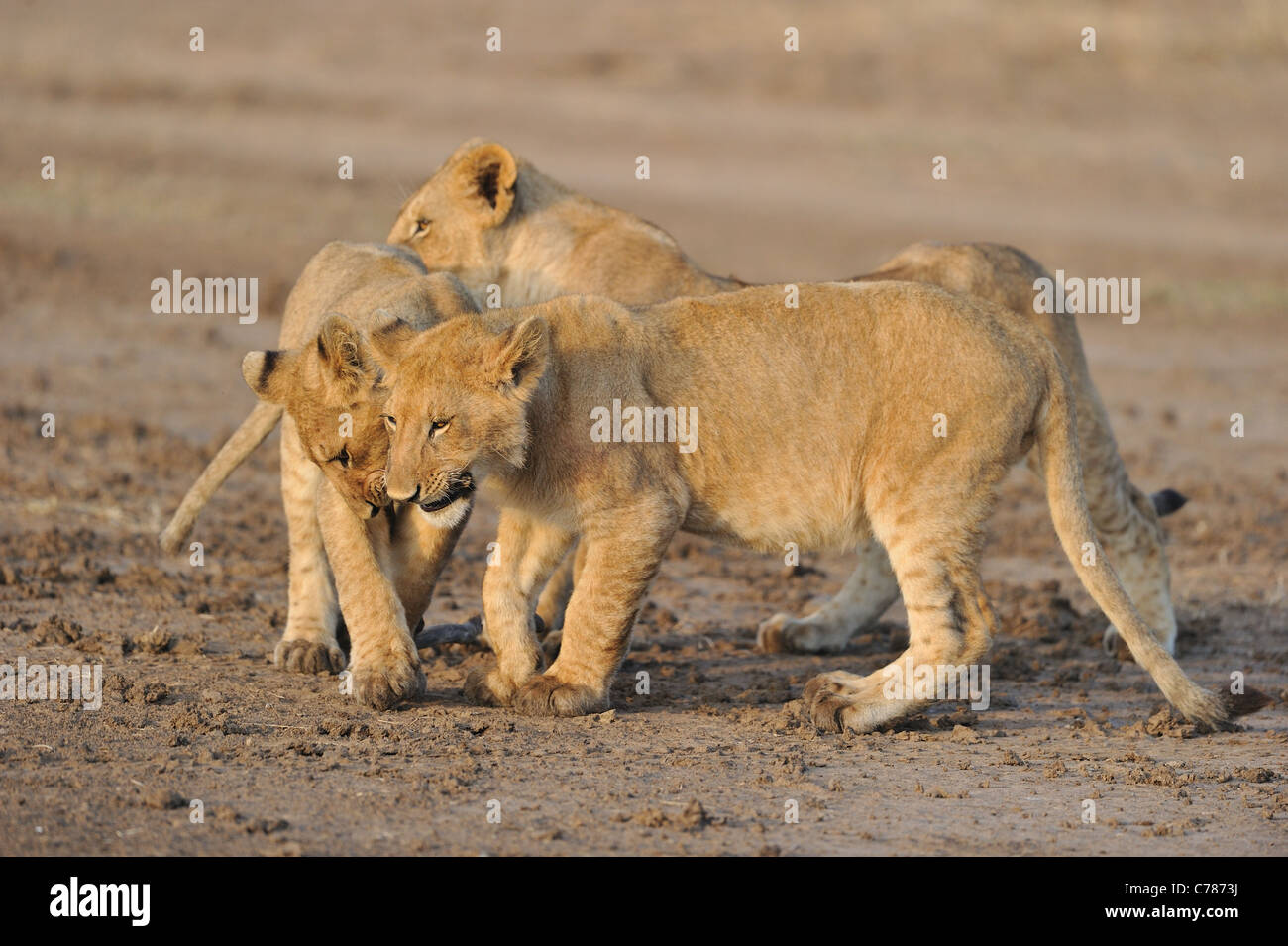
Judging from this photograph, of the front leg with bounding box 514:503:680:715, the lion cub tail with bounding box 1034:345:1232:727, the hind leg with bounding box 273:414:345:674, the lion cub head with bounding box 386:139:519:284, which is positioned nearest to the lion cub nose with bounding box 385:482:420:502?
the front leg with bounding box 514:503:680:715

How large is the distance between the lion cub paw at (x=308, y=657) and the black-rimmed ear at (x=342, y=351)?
4.39ft

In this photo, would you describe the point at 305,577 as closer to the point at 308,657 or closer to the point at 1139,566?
the point at 308,657

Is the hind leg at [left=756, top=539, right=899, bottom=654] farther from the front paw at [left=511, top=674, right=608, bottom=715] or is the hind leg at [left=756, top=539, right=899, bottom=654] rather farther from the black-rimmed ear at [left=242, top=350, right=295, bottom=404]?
the black-rimmed ear at [left=242, top=350, right=295, bottom=404]

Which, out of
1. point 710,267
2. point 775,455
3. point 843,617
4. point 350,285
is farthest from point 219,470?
point 710,267

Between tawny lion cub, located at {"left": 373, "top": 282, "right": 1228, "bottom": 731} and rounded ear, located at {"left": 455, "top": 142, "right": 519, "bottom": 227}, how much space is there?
6.21ft

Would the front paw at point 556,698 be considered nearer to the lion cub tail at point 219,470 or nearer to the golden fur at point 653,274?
the golden fur at point 653,274

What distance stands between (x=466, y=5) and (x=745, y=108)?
6.84m

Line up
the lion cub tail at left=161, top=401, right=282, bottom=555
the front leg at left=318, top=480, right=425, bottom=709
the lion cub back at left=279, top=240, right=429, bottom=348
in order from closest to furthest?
the front leg at left=318, top=480, right=425, bottom=709, the lion cub back at left=279, top=240, right=429, bottom=348, the lion cub tail at left=161, top=401, right=282, bottom=555

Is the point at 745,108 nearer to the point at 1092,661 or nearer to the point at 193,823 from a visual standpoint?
the point at 1092,661

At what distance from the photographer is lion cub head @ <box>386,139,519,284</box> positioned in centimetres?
823

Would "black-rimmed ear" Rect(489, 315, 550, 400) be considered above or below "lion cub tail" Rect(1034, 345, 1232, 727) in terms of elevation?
above

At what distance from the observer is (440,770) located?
18.0ft

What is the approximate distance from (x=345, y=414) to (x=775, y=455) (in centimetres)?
157

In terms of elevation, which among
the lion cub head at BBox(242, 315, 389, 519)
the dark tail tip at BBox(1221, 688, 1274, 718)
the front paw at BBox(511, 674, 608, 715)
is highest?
the lion cub head at BBox(242, 315, 389, 519)
